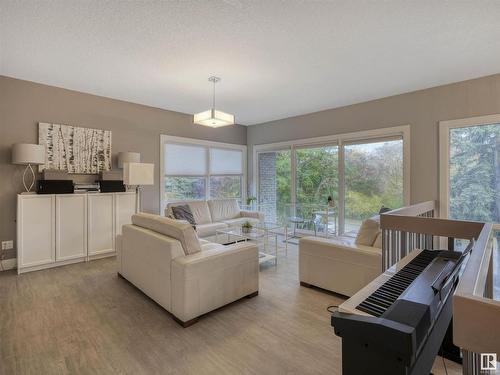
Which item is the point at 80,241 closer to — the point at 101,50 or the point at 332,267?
the point at 101,50

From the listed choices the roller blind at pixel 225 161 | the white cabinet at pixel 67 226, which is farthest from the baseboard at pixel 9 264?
the roller blind at pixel 225 161

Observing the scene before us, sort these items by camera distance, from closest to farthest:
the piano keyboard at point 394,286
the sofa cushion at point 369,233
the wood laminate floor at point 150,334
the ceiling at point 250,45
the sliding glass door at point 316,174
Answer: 1. the piano keyboard at point 394,286
2. the wood laminate floor at point 150,334
3. the ceiling at point 250,45
4. the sofa cushion at point 369,233
5. the sliding glass door at point 316,174

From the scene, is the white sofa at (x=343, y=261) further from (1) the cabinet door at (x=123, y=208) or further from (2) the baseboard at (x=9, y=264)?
(2) the baseboard at (x=9, y=264)

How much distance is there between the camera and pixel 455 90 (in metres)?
3.59

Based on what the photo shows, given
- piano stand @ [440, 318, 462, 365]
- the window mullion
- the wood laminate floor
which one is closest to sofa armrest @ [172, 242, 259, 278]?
the wood laminate floor

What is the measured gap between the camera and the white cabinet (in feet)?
11.0

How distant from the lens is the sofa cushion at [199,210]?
4836 millimetres

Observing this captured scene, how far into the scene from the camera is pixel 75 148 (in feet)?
13.0

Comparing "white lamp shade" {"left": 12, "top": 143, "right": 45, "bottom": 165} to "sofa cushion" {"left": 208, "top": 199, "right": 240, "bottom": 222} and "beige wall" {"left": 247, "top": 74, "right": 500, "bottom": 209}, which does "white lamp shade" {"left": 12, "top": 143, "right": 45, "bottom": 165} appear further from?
"beige wall" {"left": 247, "top": 74, "right": 500, "bottom": 209}

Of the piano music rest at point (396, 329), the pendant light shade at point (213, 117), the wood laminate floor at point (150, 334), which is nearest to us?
the piano music rest at point (396, 329)

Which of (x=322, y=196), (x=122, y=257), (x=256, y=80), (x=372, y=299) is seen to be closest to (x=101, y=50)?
(x=256, y=80)

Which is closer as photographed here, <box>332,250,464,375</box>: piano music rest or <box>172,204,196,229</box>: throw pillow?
<box>332,250,464,375</box>: piano music rest

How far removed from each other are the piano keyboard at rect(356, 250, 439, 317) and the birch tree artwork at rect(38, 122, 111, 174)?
4.35 m

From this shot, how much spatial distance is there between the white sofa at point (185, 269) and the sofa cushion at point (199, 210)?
1961mm
